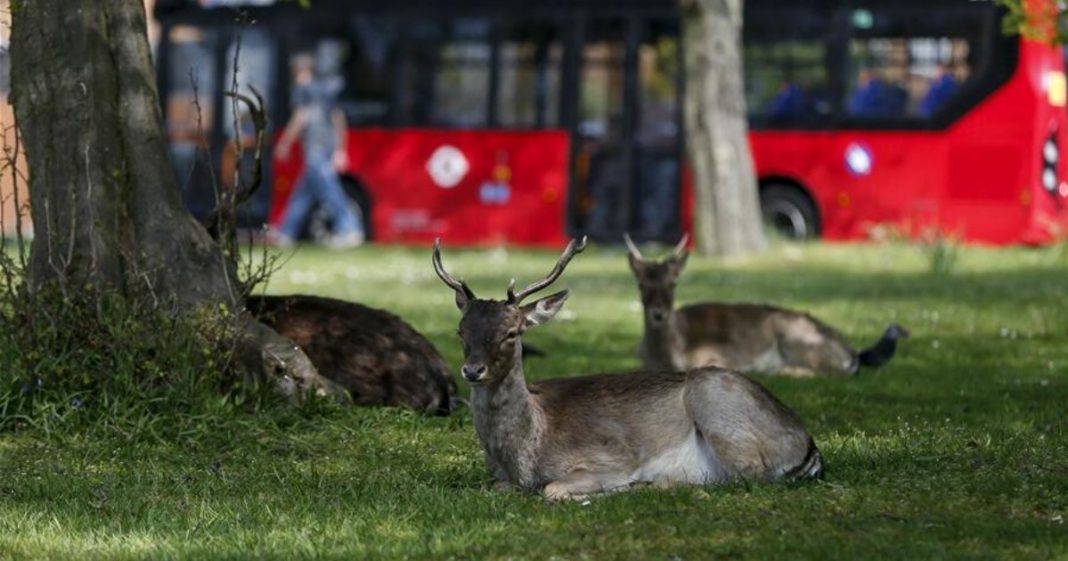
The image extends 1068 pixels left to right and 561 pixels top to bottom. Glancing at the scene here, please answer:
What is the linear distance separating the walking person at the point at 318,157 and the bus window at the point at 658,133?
12.9 ft

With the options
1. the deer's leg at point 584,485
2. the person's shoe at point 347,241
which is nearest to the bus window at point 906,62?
the person's shoe at point 347,241

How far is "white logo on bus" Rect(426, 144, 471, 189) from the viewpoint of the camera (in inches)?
1198

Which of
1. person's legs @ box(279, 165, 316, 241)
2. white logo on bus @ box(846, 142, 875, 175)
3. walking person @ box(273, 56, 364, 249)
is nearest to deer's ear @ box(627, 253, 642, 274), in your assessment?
white logo on bus @ box(846, 142, 875, 175)

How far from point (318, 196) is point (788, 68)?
6.47m

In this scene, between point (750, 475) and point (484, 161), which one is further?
point (484, 161)

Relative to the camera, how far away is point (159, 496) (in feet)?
30.7

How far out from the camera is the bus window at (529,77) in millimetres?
30016

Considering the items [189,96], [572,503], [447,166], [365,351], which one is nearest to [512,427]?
[572,503]

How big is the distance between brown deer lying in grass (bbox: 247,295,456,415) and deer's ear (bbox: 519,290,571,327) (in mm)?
2678

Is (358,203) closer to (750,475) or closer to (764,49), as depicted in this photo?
(764,49)

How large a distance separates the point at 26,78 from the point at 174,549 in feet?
15.0

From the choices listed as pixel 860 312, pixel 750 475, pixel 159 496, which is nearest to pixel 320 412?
pixel 159 496

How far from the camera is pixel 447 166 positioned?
3050 cm

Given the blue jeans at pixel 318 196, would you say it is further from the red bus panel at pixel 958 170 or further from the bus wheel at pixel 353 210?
the red bus panel at pixel 958 170
